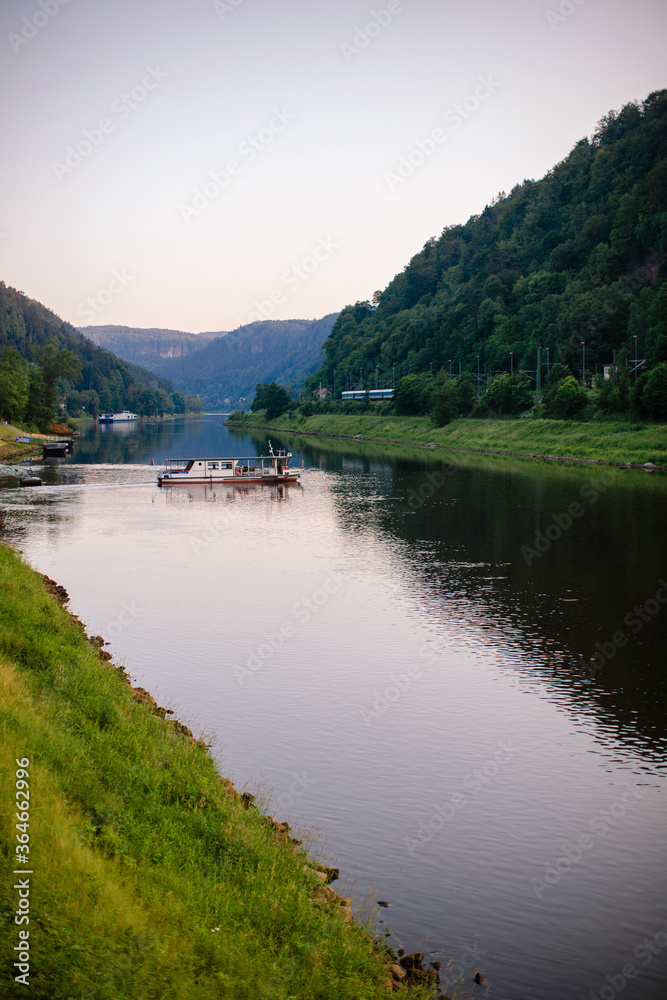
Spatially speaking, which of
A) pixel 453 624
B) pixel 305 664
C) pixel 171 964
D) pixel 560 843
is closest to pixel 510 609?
pixel 453 624

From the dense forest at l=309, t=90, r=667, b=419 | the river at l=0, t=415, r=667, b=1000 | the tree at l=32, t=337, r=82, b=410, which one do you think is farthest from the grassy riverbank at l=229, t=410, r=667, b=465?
the tree at l=32, t=337, r=82, b=410

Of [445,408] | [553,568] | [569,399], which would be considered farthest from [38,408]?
[553,568]

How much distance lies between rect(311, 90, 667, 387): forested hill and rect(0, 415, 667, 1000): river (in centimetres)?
6852

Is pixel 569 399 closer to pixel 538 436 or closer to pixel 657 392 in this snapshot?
pixel 538 436

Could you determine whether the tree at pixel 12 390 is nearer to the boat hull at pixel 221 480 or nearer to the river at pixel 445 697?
the boat hull at pixel 221 480

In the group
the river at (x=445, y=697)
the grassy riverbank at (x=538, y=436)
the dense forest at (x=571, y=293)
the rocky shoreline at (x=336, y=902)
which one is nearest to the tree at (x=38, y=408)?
the grassy riverbank at (x=538, y=436)

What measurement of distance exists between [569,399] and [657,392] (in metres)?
16.0

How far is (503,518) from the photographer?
1844 inches

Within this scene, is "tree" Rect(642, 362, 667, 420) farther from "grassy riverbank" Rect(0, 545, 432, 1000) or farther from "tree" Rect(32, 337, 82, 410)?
"tree" Rect(32, 337, 82, 410)

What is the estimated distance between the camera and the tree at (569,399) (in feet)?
306

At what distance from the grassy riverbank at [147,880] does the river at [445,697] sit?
1635 mm

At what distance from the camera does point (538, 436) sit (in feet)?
306

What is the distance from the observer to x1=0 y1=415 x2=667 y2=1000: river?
453 inches

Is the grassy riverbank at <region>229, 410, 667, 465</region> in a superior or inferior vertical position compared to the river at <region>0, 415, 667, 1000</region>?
superior
